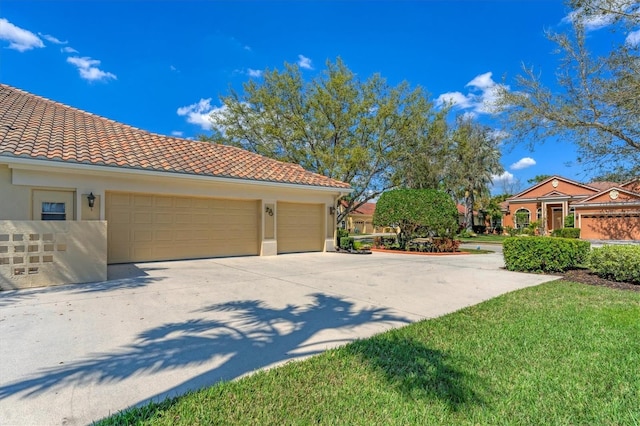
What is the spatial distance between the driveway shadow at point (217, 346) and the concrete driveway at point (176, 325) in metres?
0.01

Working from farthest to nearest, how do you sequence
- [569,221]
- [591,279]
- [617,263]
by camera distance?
[569,221] → [591,279] → [617,263]

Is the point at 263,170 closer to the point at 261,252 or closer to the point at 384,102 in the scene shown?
the point at 261,252

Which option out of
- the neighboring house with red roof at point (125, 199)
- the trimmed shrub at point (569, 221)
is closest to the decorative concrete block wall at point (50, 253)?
the neighboring house with red roof at point (125, 199)

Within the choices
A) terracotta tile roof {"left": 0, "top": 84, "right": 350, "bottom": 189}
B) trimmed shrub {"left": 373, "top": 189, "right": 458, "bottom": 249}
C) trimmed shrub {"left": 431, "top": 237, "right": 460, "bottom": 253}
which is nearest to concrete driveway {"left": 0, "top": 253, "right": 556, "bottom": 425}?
terracotta tile roof {"left": 0, "top": 84, "right": 350, "bottom": 189}

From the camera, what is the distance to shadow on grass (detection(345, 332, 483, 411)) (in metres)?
3.01

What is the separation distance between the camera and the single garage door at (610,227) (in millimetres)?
28547

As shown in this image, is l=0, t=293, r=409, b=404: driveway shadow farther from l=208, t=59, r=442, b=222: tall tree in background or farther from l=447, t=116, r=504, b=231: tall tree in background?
l=447, t=116, r=504, b=231: tall tree in background

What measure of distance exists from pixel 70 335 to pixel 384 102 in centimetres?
1983

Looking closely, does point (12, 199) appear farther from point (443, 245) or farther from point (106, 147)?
point (443, 245)

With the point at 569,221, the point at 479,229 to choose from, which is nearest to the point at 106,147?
the point at 569,221

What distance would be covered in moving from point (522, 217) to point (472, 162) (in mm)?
10407

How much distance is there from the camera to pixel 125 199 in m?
10.3

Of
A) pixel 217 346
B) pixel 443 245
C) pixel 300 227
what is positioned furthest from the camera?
pixel 443 245

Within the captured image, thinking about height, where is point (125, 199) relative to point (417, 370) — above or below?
above
